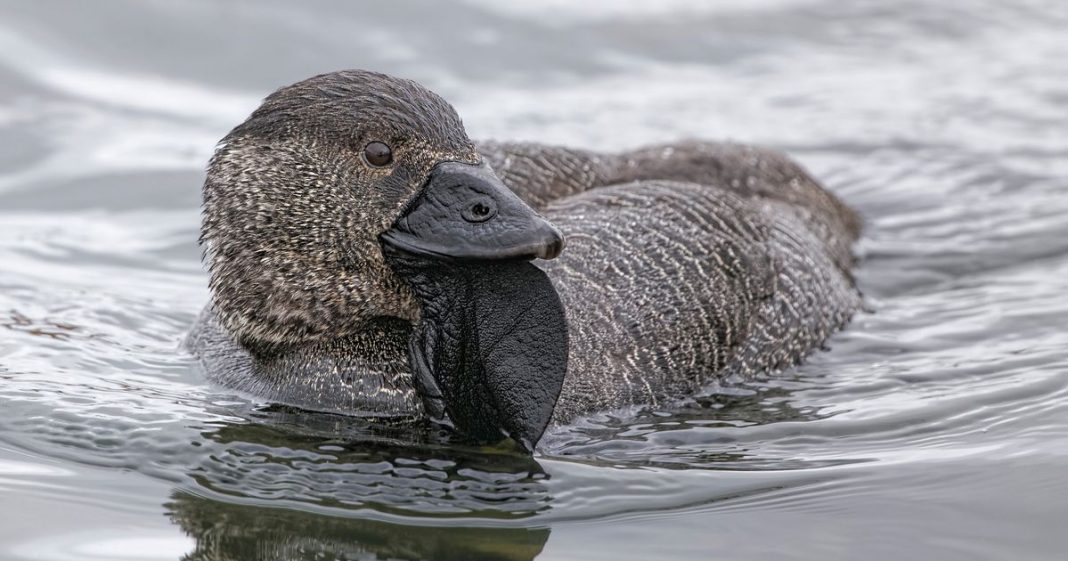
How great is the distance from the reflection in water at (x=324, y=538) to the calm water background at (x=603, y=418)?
2cm

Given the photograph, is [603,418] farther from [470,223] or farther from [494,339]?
[470,223]

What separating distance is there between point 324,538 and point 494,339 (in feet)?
3.80

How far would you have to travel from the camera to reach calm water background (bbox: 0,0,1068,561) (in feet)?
20.3

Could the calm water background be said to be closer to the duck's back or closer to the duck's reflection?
the duck's reflection

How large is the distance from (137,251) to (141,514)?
4579 mm

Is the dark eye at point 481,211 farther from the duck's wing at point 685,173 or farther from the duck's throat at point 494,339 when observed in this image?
the duck's wing at point 685,173

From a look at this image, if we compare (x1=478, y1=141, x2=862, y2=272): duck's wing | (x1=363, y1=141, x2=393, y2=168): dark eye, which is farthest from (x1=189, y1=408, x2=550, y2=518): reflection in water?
(x1=478, y1=141, x2=862, y2=272): duck's wing

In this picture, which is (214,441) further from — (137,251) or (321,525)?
(137,251)

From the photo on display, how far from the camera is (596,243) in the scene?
25.2 feet

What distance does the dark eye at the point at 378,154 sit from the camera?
657cm

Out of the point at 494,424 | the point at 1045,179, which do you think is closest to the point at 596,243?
the point at 494,424

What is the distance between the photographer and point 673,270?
25.5 ft

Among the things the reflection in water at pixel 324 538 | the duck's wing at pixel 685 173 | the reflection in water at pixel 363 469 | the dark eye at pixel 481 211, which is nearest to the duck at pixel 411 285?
the dark eye at pixel 481 211

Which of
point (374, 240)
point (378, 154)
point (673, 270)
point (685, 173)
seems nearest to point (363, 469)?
point (374, 240)
